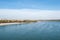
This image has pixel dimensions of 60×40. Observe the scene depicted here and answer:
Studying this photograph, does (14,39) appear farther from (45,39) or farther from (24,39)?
(45,39)

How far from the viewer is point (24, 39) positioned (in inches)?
491

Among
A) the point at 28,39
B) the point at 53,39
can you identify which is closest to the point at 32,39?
the point at 28,39

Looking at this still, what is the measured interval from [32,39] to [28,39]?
0.43m

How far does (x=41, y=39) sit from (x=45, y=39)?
1.46 feet

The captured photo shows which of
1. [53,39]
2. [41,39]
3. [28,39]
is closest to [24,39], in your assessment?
[28,39]

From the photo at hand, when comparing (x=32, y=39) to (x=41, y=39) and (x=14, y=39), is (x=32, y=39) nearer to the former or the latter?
(x=41, y=39)

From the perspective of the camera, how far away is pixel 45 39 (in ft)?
41.7

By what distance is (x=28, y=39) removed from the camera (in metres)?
12.5

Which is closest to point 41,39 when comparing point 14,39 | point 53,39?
point 53,39

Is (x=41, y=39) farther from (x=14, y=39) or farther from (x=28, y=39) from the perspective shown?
(x=14, y=39)

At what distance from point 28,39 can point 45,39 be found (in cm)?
189

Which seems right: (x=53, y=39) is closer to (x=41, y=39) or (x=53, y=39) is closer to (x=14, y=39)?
(x=41, y=39)

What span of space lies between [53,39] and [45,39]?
2.96 ft

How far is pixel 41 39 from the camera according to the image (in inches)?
499
